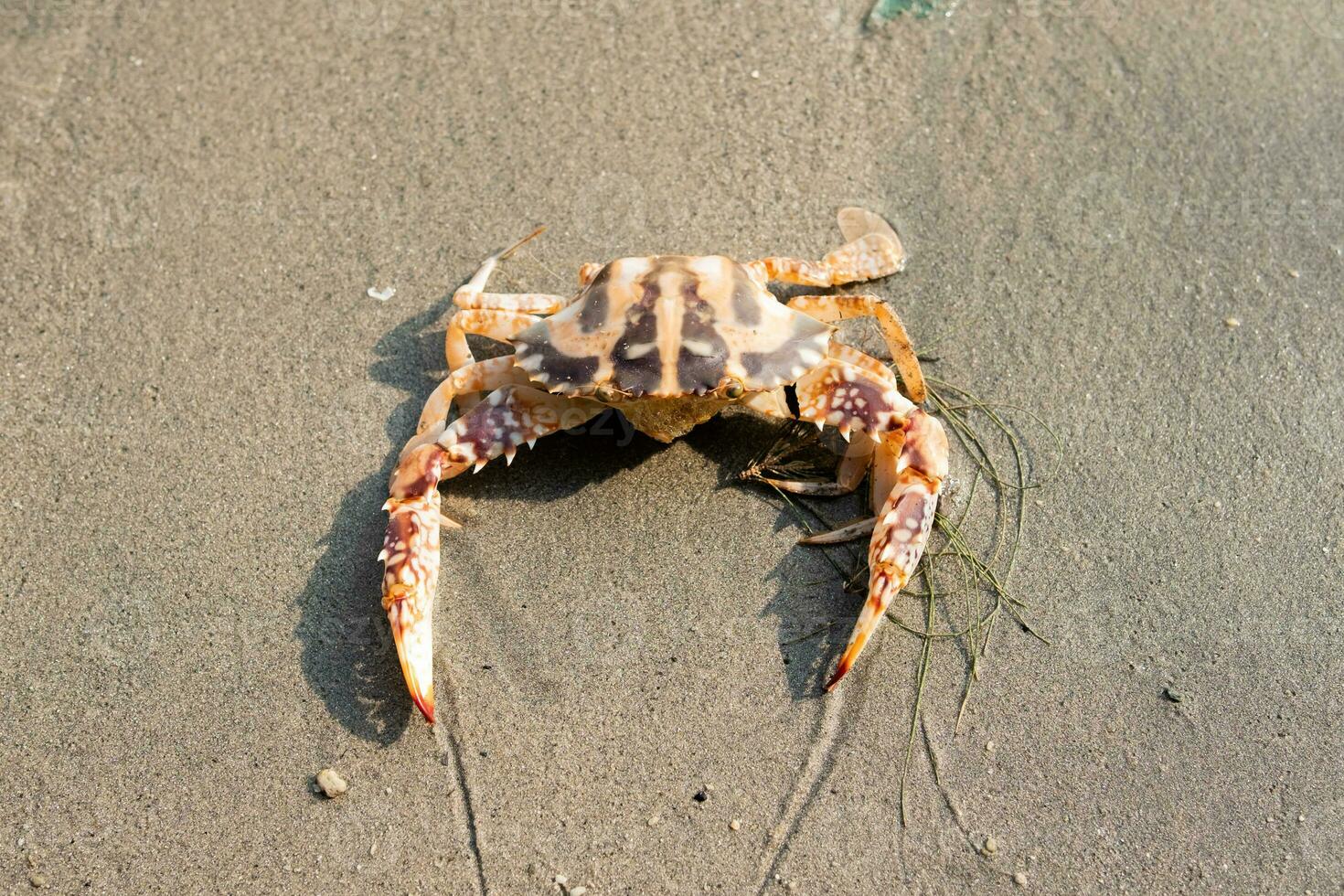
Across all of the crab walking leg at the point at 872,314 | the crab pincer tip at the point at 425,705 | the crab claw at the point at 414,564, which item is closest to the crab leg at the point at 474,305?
the crab claw at the point at 414,564

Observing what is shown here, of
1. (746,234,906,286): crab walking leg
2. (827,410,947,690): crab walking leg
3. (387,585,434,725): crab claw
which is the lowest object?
(387,585,434,725): crab claw

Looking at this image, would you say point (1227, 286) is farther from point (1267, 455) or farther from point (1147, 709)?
point (1147, 709)

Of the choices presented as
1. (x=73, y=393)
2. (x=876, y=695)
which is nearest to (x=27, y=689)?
(x=73, y=393)

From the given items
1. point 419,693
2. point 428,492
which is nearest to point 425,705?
point 419,693

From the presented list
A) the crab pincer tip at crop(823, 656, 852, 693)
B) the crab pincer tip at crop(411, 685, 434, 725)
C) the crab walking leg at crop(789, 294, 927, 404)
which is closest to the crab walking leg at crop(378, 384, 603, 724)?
the crab pincer tip at crop(411, 685, 434, 725)

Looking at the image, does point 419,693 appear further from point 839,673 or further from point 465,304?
point 465,304

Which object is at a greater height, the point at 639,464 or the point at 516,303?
the point at 516,303

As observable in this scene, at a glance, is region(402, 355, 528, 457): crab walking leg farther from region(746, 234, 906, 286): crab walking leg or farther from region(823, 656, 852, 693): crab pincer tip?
region(823, 656, 852, 693): crab pincer tip
